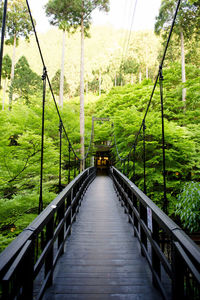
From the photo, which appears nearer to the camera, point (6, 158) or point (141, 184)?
point (6, 158)

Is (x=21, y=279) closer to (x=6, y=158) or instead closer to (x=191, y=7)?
(x=6, y=158)

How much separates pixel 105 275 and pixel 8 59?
63.2 ft

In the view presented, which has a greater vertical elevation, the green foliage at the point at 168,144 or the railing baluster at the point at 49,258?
the green foliage at the point at 168,144

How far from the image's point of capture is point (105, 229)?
3154mm

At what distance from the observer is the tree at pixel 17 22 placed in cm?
1377

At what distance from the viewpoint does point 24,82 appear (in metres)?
13.0

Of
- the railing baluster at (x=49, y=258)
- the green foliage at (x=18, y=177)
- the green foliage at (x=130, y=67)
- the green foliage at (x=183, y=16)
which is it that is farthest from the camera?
the green foliage at (x=130, y=67)

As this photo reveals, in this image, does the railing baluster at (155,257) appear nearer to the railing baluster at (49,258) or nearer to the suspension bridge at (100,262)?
the suspension bridge at (100,262)

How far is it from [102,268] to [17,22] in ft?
59.8

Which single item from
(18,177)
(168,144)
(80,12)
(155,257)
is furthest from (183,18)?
(155,257)

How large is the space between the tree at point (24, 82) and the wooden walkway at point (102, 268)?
39.2ft

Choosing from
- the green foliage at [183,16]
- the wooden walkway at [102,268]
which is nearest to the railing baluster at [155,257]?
the wooden walkway at [102,268]

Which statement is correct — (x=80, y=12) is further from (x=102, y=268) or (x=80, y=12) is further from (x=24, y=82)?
(x=102, y=268)

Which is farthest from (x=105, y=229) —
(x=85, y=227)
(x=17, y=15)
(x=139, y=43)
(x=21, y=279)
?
(x=139, y=43)
